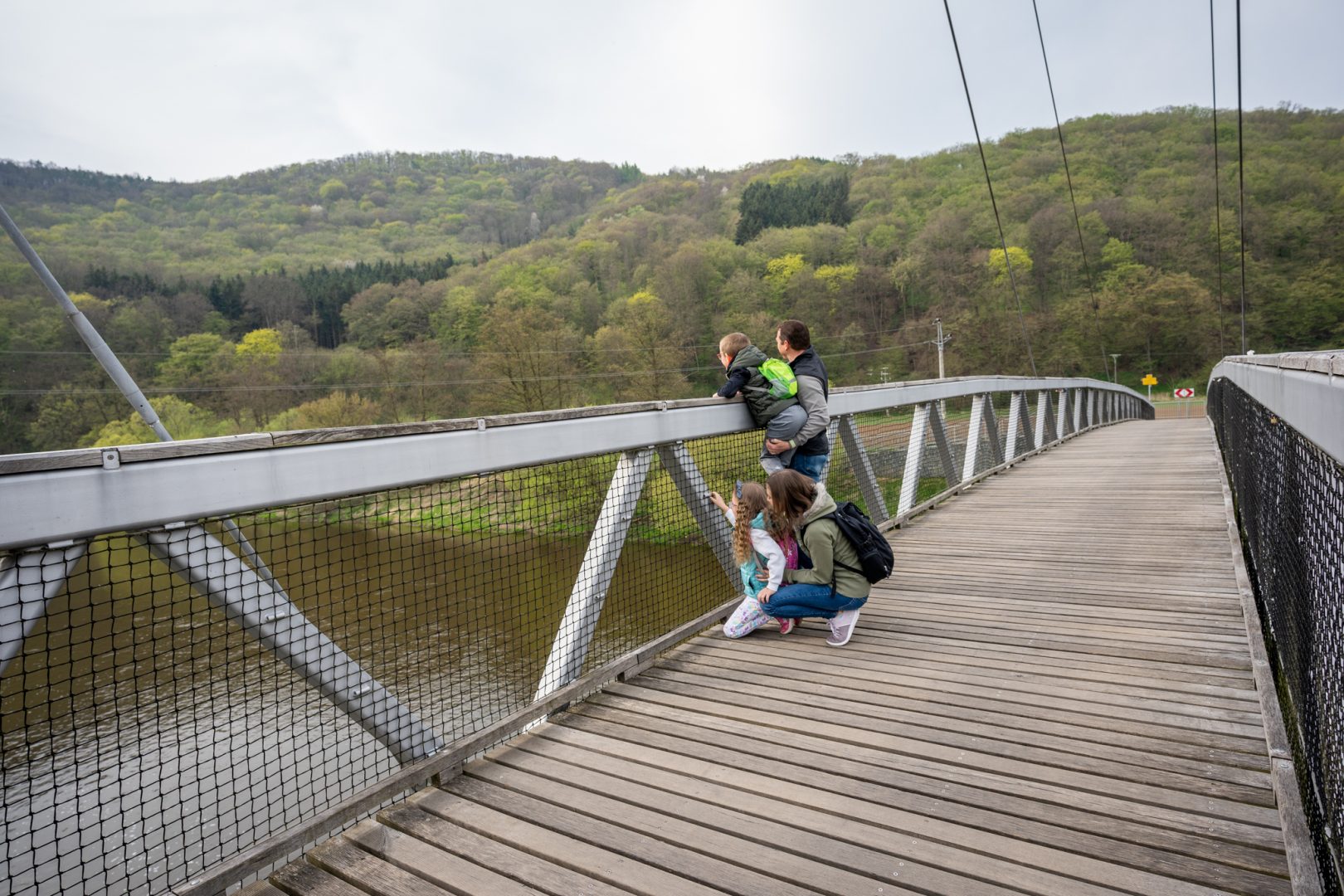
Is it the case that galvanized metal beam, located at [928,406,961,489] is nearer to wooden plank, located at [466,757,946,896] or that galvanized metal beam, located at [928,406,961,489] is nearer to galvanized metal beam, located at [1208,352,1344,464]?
galvanized metal beam, located at [1208,352,1344,464]

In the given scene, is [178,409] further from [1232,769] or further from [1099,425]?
[1232,769]

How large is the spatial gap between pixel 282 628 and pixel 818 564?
6.91ft

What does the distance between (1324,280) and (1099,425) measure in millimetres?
40550

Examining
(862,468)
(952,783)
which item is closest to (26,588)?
(952,783)

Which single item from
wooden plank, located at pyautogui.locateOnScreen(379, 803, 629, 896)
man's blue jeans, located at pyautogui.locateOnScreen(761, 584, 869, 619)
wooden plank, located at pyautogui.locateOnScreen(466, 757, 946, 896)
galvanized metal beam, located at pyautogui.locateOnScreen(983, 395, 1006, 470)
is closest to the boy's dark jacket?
man's blue jeans, located at pyautogui.locateOnScreen(761, 584, 869, 619)

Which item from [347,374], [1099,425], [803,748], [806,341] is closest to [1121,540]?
[806,341]

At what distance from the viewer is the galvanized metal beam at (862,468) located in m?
5.09

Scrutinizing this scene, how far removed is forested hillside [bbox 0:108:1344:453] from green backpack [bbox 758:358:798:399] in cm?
2274

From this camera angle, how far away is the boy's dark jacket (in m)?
3.92

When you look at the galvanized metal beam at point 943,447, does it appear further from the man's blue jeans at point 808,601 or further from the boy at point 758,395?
the man's blue jeans at point 808,601

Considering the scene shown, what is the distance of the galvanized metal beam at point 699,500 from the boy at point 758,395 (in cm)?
39

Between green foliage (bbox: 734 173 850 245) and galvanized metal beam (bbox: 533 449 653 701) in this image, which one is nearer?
galvanized metal beam (bbox: 533 449 653 701)

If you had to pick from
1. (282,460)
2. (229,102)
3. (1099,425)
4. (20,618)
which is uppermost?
(229,102)

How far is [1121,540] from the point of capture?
528cm
